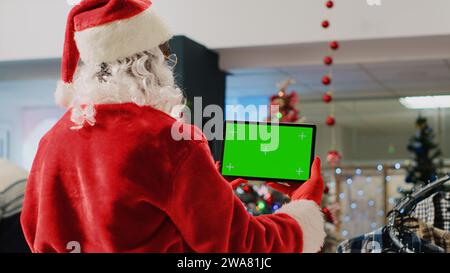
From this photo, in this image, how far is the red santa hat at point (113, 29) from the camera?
161 centimetres

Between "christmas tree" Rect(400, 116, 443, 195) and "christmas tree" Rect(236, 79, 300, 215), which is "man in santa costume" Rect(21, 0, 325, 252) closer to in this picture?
"christmas tree" Rect(236, 79, 300, 215)

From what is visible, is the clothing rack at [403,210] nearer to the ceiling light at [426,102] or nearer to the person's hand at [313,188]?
the person's hand at [313,188]

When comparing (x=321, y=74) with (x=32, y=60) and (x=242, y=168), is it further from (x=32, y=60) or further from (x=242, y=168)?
(x=242, y=168)

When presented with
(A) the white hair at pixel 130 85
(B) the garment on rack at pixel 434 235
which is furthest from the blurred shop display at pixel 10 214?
(B) the garment on rack at pixel 434 235

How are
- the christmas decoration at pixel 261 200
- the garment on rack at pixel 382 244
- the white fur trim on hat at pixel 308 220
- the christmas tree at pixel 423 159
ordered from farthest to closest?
the christmas tree at pixel 423 159 → the christmas decoration at pixel 261 200 → the garment on rack at pixel 382 244 → the white fur trim on hat at pixel 308 220

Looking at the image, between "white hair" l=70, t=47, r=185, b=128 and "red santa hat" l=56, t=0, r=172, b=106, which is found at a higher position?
"red santa hat" l=56, t=0, r=172, b=106

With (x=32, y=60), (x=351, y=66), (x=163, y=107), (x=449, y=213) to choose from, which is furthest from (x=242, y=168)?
(x=351, y=66)

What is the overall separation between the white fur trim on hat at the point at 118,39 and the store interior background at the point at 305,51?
151 inches

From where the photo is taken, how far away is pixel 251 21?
554 cm

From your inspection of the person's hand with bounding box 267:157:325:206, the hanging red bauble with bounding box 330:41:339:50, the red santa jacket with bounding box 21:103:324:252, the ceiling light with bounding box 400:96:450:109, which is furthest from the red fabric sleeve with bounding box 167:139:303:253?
the ceiling light with bounding box 400:96:450:109

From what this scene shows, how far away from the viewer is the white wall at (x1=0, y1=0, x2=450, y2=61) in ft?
17.0

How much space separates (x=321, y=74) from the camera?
293 inches

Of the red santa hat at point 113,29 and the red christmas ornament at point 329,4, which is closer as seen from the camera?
the red santa hat at point 113,29

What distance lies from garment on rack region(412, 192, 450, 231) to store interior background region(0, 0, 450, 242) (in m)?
2.63
